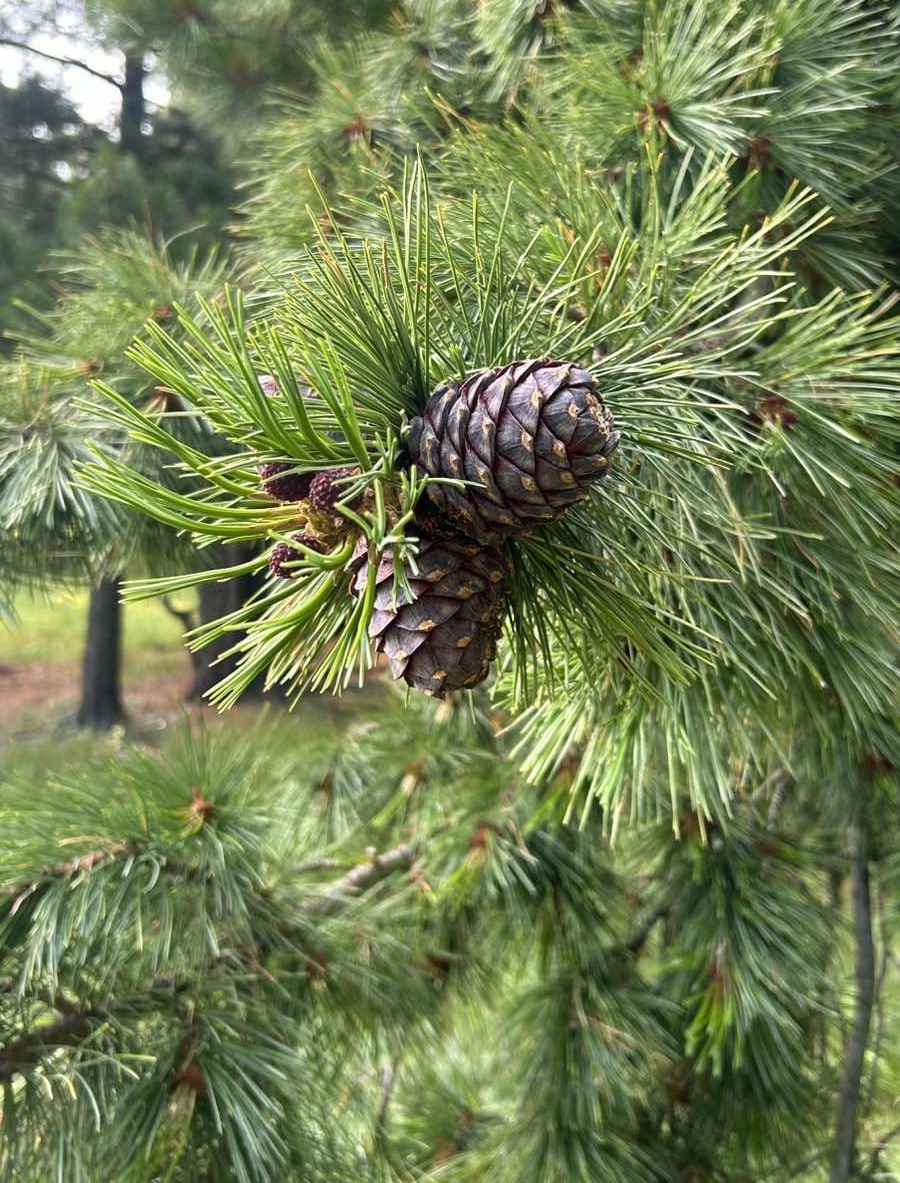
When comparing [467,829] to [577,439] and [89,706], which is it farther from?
[89,706]

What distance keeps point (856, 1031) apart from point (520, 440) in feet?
2.26

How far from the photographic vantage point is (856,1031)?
0.77 m

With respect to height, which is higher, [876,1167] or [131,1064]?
[131,1064]

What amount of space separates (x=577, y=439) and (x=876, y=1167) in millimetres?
875

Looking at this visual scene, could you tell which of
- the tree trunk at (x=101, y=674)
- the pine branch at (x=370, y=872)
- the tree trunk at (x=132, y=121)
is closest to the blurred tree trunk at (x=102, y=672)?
the tree trunk at (x=101, y=674)

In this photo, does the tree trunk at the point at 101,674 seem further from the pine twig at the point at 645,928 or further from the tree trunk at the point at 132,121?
the pine twig at the point at 645,928

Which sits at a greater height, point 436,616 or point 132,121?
point 132,121

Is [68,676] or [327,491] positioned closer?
→ [327,491]

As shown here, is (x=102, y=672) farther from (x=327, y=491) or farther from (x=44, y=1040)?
(x=327, y=491)

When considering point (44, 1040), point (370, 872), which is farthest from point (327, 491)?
point (370, 872)

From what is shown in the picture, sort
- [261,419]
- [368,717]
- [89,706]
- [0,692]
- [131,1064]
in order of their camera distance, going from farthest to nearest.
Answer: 1. [0,692]
2. [89,706]
3. [368,717]
4. [131,1064]
5. [261,419]

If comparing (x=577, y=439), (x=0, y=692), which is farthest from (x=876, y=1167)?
(x=0, y=692)

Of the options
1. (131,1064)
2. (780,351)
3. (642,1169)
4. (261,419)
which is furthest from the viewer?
(642,1169)

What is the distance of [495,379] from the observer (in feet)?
1.06
